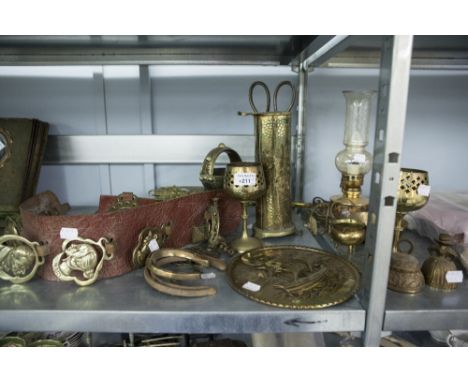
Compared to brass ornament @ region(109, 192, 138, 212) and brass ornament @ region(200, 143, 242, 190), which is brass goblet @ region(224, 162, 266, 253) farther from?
brass ornament @ region(109, 192, 138, 212)

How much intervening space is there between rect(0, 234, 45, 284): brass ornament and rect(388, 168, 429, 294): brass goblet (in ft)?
2.26

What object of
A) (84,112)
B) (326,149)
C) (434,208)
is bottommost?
(434,208)

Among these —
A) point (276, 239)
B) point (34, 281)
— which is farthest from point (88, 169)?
point (276, 239)

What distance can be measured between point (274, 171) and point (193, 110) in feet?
1.62

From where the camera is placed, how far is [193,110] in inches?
46.5

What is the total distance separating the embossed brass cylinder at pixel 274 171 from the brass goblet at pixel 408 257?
29 cm

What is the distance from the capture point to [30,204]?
805 mm

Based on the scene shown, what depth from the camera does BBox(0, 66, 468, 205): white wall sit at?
3.78ft

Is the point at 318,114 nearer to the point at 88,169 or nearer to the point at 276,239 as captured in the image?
the point at 276,239

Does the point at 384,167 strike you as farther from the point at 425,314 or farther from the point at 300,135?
the point at 300,135

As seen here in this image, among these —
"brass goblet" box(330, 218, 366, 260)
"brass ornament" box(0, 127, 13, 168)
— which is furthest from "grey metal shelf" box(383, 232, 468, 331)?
"brass ornament" box(0, 127, 13, 168)

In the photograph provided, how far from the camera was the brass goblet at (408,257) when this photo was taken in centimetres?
61

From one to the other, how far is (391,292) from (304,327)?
0.64 feet

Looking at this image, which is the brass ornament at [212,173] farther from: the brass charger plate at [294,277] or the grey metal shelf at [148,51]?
the grey metal shelf at [148,51]
